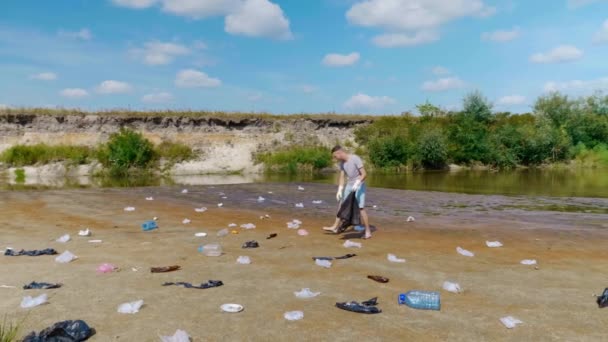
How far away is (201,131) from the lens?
54.5m

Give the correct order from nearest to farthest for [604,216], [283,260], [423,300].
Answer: [423,300] → [283,260] → [604,216]

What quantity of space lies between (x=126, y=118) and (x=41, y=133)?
8.54 meters

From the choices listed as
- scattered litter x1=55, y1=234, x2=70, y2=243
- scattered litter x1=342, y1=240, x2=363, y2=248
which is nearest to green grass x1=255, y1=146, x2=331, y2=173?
scattered litter x1=55, y1=234, x2=70, y2=243

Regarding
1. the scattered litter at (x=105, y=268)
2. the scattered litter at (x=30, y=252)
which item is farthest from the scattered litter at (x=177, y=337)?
the scattered litter at (x=30, y=252)

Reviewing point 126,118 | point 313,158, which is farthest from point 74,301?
point 126,118

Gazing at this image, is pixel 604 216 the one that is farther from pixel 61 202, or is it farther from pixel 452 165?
pixel 452 165

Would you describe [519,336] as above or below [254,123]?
below

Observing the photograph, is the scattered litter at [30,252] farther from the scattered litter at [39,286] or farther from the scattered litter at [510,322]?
the scattered litter at [510,322]

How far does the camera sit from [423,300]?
243 inches

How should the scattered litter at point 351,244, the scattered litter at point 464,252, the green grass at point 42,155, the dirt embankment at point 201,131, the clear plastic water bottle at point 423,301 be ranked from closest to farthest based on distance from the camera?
the clear plastic water bottle at point 423,301
the scattered litter at point 464,252
the scattered litter at point 351,244
the green grass at point 42,155
the dirt embankment at point 201,131

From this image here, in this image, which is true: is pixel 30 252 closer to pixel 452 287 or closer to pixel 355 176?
pixel 355 176

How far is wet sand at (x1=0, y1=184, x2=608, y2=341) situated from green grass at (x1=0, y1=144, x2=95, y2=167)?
32.0 metres

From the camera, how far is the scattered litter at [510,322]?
5.50 m

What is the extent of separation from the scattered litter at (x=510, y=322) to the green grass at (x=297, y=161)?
39.6m
